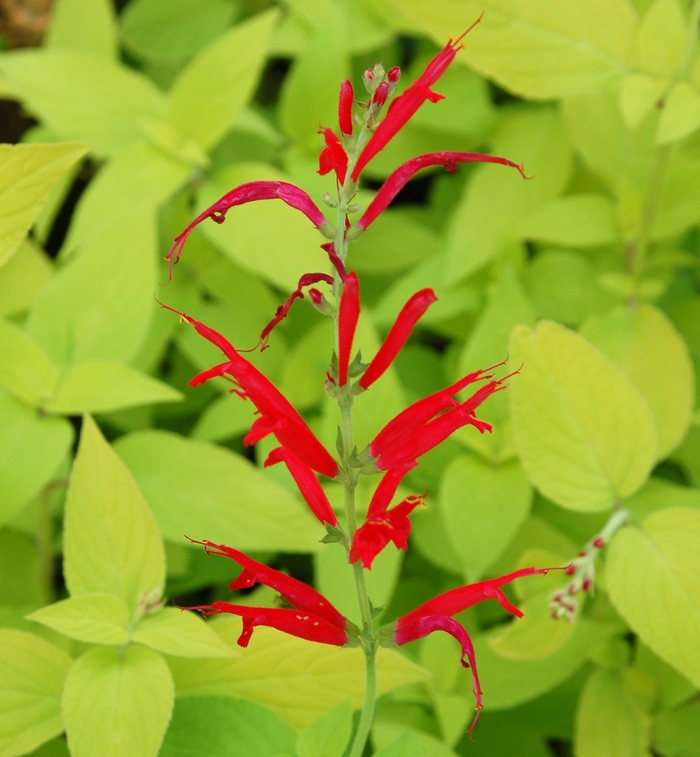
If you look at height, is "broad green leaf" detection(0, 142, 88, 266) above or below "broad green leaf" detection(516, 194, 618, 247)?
above

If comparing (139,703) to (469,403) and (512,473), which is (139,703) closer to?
(469,403)

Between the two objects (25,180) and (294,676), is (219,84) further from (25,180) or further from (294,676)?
(294,676)

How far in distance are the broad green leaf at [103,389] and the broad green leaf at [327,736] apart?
392mm

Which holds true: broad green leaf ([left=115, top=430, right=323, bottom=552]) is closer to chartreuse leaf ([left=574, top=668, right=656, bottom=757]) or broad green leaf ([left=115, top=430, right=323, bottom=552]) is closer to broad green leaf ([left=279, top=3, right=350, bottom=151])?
chartreuse leaf ([left=574, top=668, right=656, bottom=757])

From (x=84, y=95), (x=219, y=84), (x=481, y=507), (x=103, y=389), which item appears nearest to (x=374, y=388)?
(x=481, y=507)

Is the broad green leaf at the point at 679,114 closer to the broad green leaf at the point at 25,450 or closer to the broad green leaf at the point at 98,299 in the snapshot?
the broad green leaf at the point at 98,299

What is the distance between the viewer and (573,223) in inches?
46.9

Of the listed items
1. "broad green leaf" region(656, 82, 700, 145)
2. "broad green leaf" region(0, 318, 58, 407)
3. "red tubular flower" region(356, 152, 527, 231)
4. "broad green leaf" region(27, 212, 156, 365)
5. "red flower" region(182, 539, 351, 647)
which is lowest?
"broad green leaf" region(0, 318, 58, 407)

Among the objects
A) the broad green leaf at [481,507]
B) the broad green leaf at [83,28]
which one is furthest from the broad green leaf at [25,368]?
the broad green leaf at [83,28]

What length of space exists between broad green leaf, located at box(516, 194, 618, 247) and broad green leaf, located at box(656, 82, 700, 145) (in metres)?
0.21

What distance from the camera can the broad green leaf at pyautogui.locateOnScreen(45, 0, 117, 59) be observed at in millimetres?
1481

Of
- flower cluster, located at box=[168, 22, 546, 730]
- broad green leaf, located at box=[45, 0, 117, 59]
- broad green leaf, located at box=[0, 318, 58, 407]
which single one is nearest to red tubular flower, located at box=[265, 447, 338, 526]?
flower cluster, located at box=[168, 22, 546, 730]

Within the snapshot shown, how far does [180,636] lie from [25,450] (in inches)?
11.5

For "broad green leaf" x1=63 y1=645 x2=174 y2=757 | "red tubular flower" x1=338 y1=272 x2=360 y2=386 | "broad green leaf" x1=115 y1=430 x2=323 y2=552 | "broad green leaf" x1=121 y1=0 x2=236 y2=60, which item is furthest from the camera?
"broad green leaf" x1=121 y1=0 x2=236 y2=60
